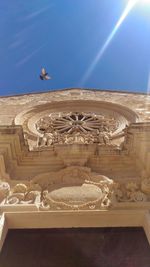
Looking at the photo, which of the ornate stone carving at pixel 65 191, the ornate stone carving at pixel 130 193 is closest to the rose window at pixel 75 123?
the ornate stone carving at pixel 65 191

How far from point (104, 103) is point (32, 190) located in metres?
7.54

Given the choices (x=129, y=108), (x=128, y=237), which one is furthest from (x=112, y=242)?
(x=129, y=108)

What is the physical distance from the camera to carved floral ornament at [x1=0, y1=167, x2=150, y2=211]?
5.68 m

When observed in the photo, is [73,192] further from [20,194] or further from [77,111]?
[77,111]

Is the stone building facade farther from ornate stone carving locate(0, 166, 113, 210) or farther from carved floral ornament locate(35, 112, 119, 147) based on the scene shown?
carved floral ornament locate(35, 112, 119, 147)

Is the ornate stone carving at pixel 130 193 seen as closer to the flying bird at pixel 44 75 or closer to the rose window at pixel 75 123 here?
the rose window at pixel 75 123

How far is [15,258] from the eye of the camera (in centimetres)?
514

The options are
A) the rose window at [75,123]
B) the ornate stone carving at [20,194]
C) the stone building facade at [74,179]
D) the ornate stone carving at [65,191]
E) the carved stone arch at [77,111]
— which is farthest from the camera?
the carved stone arch at [77,111]

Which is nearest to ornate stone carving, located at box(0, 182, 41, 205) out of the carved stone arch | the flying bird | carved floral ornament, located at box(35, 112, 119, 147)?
carved floral ornament, located at box(35, 112, 119, 147)

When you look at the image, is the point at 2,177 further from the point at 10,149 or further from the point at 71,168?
the point at 71,168

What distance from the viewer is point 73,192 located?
6004 mm

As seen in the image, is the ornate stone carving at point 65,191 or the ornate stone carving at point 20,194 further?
the ornate stone carving at point 20,194

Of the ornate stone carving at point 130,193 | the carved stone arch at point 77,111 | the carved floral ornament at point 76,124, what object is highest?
the carved stone arch at point 77,111

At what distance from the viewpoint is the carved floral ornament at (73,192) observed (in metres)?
5.68
